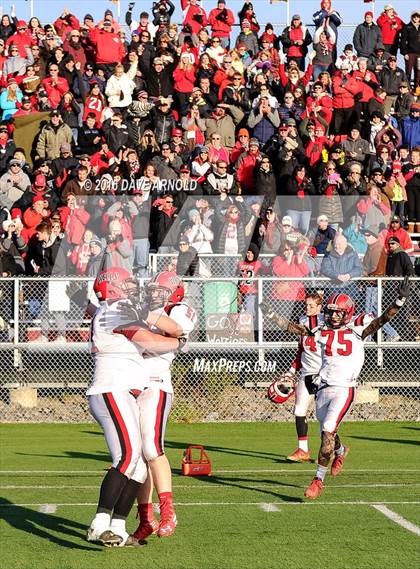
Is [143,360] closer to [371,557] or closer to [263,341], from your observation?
[371,557]

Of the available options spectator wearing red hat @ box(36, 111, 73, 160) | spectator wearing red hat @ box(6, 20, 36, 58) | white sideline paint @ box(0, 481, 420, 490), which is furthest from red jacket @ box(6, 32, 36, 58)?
white sideline paint @ box(0, 481, 420, 490)

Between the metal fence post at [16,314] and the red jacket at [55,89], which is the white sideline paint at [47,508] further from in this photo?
the red jacket at [55,89]

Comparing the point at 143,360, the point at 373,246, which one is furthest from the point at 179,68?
the point at 143,360

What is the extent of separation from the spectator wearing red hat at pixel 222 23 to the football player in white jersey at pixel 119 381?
16669 mm

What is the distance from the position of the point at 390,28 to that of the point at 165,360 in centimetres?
1715

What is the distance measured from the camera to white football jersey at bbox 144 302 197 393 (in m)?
8.67

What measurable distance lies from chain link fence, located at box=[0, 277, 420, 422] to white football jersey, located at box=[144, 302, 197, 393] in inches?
324

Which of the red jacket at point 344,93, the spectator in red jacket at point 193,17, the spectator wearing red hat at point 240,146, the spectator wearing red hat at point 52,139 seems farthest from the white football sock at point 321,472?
the spectator in red jacket at point 193,17

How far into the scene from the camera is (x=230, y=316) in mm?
17641

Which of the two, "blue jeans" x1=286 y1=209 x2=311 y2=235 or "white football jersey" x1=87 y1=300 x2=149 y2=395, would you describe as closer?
"white football jersey" x1=87 y1=300 x2=149 y2=395

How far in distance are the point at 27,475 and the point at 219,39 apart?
13057 mm

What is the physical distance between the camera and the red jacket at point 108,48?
23.0 meters

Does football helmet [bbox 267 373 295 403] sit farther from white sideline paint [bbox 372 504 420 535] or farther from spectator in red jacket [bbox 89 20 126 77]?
spectator in red jacket [bbox 89 20 126 77]

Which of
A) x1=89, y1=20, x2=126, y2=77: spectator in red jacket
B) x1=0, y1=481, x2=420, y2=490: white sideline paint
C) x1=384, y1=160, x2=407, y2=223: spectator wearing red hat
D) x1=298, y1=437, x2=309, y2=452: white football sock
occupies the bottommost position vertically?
x1=298, y1=437, x2=309, y2=452: white football sock
